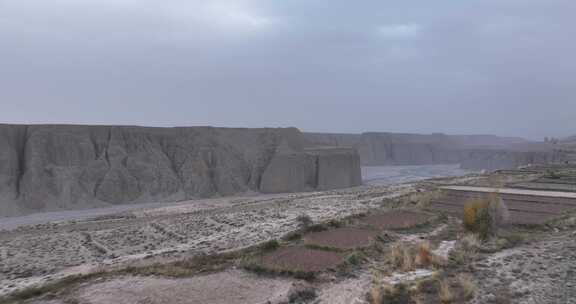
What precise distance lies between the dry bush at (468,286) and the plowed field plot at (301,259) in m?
3.09

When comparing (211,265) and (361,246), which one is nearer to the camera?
(211,265)

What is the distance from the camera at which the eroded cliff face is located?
3344 cm

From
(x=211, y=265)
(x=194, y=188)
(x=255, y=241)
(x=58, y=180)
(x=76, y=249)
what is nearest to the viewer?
(x=211, y=265)

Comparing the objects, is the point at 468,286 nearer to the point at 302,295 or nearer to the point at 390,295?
the point at 390,295

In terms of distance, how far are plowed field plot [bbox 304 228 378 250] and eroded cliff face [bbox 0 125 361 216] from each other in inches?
1093

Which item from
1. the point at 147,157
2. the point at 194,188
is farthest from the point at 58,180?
the point at 194,188

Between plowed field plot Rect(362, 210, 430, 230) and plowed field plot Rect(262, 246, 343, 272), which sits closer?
plowed field plot Rect(262, 246, 343, 272)

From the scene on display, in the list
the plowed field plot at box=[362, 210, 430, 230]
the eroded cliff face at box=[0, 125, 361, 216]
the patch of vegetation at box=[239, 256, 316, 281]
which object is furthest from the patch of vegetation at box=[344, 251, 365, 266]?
the eroded cliff face at box=[0, 125, 361, 216]

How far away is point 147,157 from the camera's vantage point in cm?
4031

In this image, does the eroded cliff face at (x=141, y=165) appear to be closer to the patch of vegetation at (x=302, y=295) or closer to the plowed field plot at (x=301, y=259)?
the plowed field plot at (x=301, y=259)

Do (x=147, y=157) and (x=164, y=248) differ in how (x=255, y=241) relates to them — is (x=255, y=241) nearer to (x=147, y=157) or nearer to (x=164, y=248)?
(x=164, y=248)

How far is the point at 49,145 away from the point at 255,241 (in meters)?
30.3

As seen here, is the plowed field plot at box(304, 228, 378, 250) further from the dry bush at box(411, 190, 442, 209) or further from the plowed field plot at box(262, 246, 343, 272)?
the dry bush at box(411, 190, 442, 209)

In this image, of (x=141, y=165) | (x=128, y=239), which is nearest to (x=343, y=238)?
(x=128, y=239)
